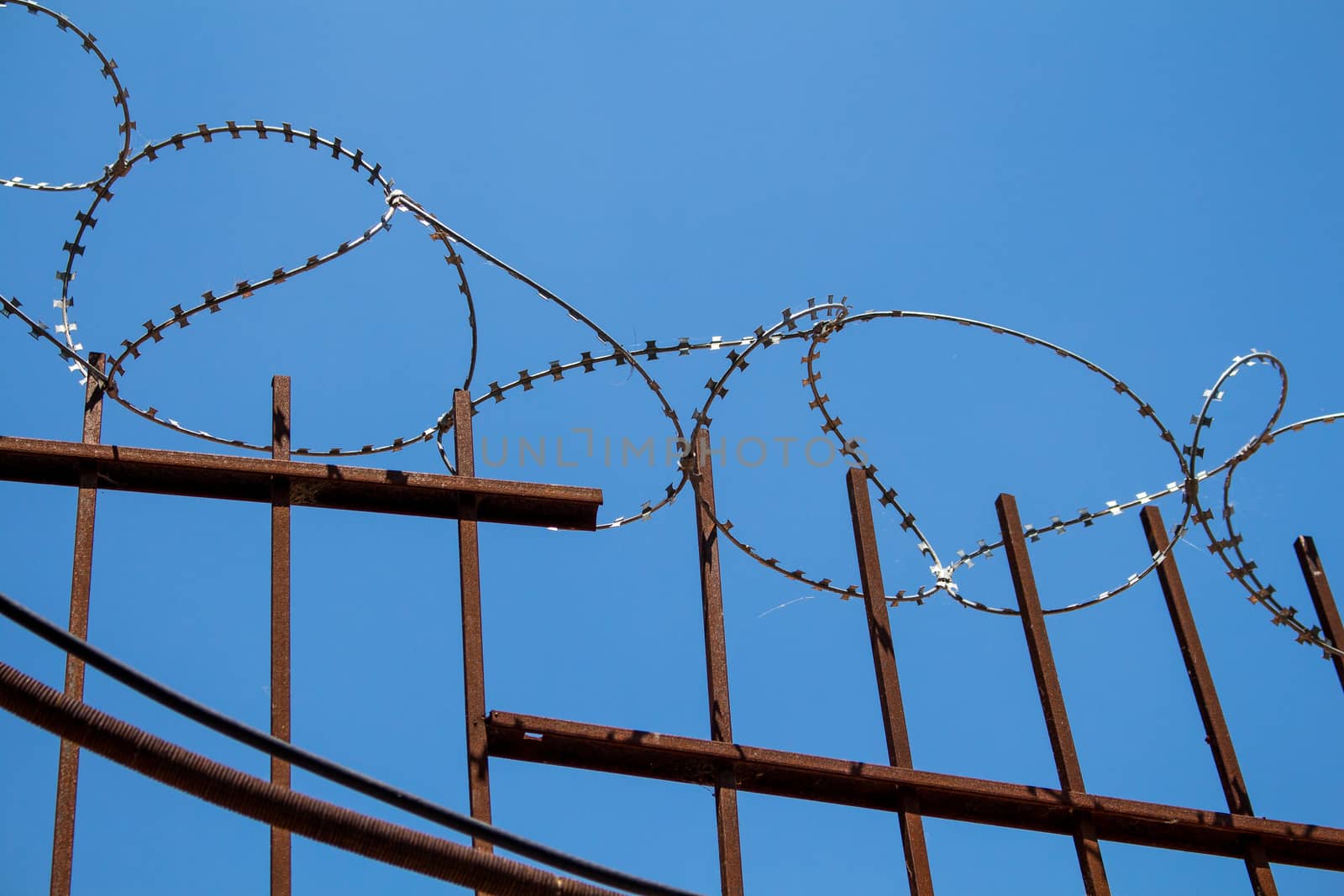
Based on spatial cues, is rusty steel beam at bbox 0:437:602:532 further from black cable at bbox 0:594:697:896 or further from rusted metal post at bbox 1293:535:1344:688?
rusted metal post at bbox 1293:535:1344:688

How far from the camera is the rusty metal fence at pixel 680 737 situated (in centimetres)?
456

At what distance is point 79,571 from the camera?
15.0 ft

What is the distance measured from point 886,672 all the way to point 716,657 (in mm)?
662

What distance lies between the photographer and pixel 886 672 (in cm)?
529

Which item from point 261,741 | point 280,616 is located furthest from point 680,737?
point 261,741

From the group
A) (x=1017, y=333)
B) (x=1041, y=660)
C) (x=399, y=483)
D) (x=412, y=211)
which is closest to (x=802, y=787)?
(x=1041, y=660)

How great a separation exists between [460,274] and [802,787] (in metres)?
2.35

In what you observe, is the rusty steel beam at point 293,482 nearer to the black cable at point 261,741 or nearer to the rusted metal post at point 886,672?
the rusted metal post at point 886,672

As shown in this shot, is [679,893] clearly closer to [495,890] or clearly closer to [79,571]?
[495,890]

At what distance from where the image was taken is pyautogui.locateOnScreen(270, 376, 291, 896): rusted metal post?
13.8 feet

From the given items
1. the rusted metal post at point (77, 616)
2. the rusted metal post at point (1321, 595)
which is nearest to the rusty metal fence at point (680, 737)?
the rusted metal post at point (77, 616)

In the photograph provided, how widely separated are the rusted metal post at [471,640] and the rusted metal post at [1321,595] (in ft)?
12.1

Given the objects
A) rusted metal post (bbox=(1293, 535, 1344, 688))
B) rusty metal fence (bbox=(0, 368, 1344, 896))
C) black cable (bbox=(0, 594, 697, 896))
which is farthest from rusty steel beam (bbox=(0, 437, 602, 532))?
rusted metal post (bbox=(1293, 535, 1344, 688))

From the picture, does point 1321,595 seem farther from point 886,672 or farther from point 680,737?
point 680,737
